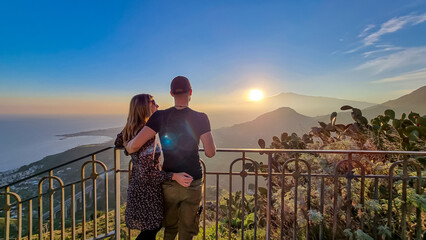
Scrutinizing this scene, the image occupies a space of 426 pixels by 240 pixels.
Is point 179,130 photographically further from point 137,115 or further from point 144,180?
point 144,180

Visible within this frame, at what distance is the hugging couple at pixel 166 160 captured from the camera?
80.0 inches

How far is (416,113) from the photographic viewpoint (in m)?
4.34

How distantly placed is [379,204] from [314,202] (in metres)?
0.96

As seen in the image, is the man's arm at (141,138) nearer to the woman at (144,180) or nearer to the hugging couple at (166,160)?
the hugging couple at (166,160)

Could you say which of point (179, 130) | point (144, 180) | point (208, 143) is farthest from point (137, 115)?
point (208, 143)

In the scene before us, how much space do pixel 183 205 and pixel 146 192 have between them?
36 centimetres

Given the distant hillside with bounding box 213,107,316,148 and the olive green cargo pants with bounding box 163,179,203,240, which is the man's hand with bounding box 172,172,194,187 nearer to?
the olive green cargo pants with bounding box 163,179,203,240

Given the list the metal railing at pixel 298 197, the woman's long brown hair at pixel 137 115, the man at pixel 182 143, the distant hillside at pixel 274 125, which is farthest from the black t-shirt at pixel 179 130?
the metal railing at pixel 298 197

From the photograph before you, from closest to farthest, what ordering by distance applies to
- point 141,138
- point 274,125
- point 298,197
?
point 141,138 < point 298,197 < point 274,125

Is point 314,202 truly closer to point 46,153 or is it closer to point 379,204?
point 379,204

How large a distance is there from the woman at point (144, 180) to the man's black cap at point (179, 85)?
32 centimetres

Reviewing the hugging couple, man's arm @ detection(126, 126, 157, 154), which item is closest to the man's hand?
the hugging couple

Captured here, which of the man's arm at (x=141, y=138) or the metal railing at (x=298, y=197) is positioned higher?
the man's arm at (x=141, y=138)

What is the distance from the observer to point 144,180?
214cm
